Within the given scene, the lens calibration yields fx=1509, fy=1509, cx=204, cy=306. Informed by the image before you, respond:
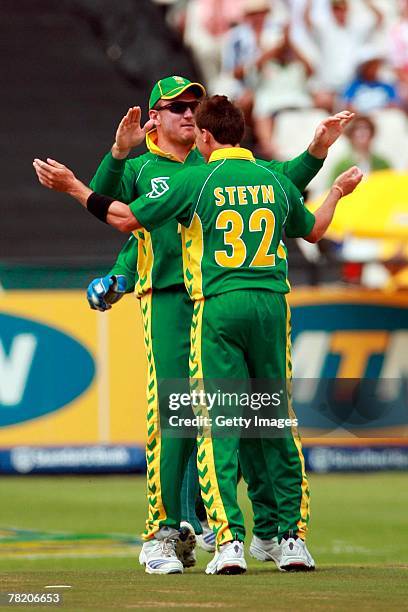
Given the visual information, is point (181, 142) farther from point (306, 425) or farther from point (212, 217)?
point (306, 425)

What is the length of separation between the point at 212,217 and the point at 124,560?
2382mm

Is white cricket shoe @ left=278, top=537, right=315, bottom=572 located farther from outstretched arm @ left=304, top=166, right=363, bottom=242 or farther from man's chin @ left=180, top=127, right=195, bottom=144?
man's chin @ left=180, top=127, right=195, bottom=144

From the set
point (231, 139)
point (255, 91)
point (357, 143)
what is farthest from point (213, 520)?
point (255, 91)

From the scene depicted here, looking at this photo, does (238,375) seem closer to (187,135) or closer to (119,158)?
(119,158)

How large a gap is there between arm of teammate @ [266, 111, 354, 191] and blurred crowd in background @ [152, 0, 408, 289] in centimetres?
973

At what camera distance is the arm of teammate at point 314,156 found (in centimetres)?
733

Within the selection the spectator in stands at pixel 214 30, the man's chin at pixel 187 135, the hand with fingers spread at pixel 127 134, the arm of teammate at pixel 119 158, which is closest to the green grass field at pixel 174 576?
the arm of teammate at pixel 119 158

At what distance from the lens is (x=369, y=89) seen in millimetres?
18109

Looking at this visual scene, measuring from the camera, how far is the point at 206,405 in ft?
22.7

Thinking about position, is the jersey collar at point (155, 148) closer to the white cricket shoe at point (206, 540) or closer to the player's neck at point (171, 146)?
the player's neck at point (171, 146)

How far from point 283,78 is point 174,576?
1219 centimetres

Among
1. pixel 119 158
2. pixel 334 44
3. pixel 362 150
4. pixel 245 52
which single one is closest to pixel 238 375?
pixel 119 158

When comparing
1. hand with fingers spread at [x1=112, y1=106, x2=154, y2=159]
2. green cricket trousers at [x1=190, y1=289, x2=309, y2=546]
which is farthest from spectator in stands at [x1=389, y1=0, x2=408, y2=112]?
green cricket trousers at [x1=190, y1=289, x2=309, y2=546]

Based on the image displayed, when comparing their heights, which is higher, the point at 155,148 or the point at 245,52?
the point at 245,52
